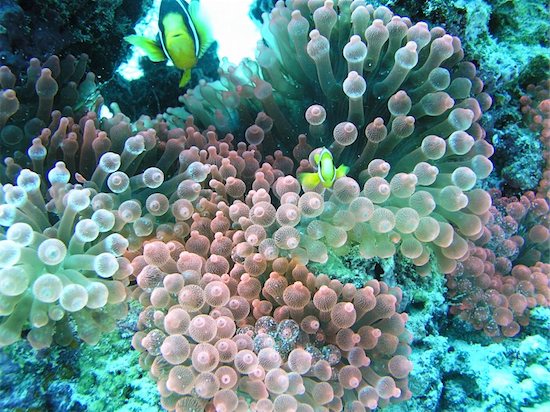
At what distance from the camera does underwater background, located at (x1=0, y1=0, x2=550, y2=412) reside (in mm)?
1635

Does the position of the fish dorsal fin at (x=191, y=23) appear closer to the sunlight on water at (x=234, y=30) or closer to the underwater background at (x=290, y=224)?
the underwater background at (x=290, y=224)

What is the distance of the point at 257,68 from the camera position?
117 inches

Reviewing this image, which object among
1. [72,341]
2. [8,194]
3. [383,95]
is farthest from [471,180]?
[8,194]

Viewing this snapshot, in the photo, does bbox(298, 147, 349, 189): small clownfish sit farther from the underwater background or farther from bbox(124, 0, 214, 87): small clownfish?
bbox(124, 0, 214, 87): small clownfish

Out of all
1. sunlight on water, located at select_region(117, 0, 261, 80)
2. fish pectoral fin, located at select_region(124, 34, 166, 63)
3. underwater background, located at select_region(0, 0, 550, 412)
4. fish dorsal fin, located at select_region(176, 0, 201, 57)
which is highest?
sunlight on water, located at select_region(117, 0, 261, 80)

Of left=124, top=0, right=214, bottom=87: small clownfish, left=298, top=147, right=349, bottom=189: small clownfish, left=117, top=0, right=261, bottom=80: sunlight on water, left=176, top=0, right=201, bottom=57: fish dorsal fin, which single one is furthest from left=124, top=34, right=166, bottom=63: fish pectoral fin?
left=117, top=0, right=261, bottom=80: sunlight on water

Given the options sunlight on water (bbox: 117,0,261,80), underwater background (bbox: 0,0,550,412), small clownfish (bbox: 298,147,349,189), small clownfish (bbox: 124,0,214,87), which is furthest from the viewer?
sunlight on water (bbox: 117,0,261,80)

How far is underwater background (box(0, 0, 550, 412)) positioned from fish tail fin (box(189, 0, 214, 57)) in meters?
0.02

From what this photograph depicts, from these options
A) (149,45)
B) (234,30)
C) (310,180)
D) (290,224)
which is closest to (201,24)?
(149,45)

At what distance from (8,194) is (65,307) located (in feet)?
1.81

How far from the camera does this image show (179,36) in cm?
262

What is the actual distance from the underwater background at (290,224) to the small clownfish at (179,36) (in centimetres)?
2

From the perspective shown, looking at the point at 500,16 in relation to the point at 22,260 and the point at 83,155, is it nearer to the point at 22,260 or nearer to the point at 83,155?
the point at 83,155

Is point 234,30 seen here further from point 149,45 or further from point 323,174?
point 323,174
